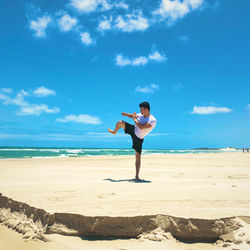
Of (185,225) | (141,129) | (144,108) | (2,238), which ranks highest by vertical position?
(144,108)

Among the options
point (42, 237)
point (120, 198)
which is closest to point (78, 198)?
point (120, 198)

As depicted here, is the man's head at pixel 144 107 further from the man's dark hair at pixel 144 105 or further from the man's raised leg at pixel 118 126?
the man's raised leg at pixel 118 126

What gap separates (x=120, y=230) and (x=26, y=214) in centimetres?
122

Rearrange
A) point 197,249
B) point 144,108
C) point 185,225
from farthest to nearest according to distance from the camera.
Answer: point 144,108
point 185,225
point 197,249

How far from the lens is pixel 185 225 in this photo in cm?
256

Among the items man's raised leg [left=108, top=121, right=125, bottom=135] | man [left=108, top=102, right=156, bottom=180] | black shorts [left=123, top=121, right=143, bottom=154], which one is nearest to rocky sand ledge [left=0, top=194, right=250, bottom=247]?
man [left=108, top=102, right=156, bottom=180]

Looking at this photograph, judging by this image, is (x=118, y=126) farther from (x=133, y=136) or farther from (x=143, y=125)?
(x=143, y=125)

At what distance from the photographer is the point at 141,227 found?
2590 millimetres

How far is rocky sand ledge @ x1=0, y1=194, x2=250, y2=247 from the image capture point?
250cm

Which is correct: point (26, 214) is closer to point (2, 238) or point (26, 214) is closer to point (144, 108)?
point (2, 238)

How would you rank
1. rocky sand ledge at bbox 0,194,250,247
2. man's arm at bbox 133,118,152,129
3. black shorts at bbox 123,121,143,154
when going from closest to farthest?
rocky sand ledge at bbox 0,194,250,247 < man's arm at bbox 133,118,152,129 < black shorts at bbox 123,121,143,154

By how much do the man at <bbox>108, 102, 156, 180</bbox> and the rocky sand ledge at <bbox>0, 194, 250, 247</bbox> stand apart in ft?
9.14

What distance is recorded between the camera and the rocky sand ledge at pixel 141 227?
2.50 metres

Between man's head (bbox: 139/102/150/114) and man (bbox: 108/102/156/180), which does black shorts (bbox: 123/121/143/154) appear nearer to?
man (bbox: 108/102/156/180)
